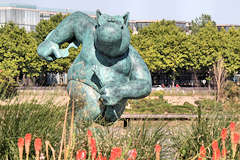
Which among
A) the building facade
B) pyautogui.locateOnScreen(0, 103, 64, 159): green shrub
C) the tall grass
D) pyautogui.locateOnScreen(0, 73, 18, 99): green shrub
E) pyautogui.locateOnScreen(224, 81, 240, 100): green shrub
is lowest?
pyautogui.locateOnScreen(224, 81, 240, 100): green shrub

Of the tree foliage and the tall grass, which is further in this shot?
the tree foliage

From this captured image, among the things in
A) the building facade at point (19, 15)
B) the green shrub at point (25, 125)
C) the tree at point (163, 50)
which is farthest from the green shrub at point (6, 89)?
the building facade at point (19, 15)

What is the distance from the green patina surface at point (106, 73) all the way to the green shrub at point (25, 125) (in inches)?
14.7

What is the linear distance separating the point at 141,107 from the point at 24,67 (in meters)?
17.5

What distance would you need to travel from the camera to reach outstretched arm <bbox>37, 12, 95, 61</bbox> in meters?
4.36

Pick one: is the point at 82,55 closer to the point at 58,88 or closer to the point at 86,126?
the point at 58,88

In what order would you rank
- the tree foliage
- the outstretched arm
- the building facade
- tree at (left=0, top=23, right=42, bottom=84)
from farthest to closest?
the building facade, the tree foliage, tree at (left=0, top=23, right=42, bottom=84), the outstretched arm

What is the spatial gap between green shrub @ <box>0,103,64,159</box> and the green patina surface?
37 cm

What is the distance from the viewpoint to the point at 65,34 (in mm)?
4461

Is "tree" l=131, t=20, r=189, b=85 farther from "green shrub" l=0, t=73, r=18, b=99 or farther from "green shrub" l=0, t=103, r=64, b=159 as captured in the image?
"green shrub" l=0, t=103, r=64, b=159

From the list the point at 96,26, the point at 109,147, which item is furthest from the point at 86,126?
the point at 96,26

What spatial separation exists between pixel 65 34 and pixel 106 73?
2.56ft

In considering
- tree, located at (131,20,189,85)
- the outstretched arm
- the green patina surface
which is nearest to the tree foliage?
tree, located at (131,20,189,85)

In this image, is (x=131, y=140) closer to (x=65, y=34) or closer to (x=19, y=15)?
(x=65, y=34)
